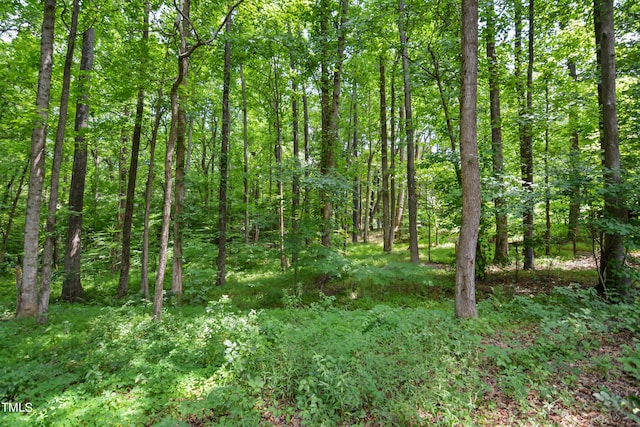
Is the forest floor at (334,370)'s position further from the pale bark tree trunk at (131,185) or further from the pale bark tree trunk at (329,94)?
the pale bark tree trunk at (329,94)

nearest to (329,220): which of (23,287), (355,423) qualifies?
(355,423)

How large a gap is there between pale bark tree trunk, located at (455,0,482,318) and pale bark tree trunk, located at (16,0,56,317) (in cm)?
920

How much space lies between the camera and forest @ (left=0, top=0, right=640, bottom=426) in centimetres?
353

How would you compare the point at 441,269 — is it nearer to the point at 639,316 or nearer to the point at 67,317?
the point at 639,316

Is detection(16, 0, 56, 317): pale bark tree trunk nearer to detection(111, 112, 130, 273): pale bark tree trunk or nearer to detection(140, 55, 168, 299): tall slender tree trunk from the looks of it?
detection(140, 55, 168, 299): tall slender tree trunk

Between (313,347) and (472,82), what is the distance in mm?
5742

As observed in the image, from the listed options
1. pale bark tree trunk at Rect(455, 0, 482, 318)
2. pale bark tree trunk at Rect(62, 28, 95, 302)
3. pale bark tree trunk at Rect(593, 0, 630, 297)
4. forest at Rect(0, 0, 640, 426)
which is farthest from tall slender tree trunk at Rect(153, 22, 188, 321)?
pale bark tree trunk at Rect(593, 0, 630, 297)

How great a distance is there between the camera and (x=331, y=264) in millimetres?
8523

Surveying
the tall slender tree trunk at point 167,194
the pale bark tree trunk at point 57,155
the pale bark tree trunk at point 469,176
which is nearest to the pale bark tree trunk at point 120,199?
the pale bark tree trunk at point 57,155

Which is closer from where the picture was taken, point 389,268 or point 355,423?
point 355,423

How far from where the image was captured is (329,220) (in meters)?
9.45

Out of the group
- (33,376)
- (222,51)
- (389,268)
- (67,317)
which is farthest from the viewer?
(222,51)

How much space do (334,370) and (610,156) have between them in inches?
331

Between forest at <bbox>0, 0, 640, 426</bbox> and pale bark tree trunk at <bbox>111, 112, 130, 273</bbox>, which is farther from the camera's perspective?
pale bark tree trunk at <bbox>111, 112, 130, 273</bbox>
